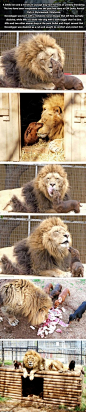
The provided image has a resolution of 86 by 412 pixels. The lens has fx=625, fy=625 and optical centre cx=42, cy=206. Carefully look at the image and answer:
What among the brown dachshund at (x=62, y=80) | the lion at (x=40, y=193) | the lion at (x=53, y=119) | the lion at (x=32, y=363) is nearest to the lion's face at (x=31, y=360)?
Answer: the lion at (x=32, y=363)

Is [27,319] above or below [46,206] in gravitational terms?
below

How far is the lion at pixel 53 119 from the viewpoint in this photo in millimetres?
5367

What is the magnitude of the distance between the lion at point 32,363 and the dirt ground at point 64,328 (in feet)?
0.98

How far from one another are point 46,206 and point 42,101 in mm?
913

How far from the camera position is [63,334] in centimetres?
543

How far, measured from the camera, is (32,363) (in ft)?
16.7

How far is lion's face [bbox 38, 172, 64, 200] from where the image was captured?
5.27 meters

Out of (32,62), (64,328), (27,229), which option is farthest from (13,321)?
(32,62)

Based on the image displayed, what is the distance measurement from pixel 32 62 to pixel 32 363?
2507mm

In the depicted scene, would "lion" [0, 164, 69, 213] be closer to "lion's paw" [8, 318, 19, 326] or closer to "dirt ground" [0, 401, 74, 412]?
"lion's paw" [8, 318, 19, 326]

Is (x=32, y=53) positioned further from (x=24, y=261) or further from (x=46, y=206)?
(x=24, y=261)

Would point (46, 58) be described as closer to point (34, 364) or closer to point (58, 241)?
point (58, 241)

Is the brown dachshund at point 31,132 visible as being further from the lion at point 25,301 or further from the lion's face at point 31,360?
the lion's face at point 31,360

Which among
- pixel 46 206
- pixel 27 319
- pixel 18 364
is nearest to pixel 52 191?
pixel 46 206
